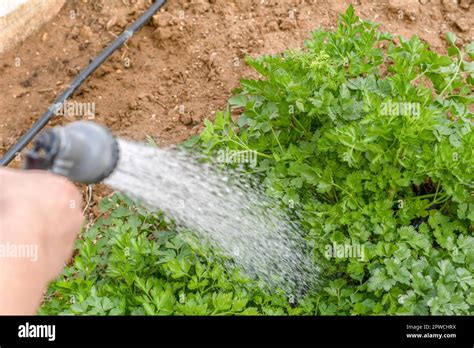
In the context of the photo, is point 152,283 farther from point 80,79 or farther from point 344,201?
point 80,79

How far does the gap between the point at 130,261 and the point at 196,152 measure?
0.72 m

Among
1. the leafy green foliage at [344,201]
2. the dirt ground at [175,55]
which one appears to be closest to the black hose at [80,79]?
the dirt ground at [175,55]

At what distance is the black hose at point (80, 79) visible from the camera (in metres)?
4.13

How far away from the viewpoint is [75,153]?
2.12m

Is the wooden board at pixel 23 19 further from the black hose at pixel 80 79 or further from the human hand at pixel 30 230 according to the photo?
the human hand at pixel 30 230

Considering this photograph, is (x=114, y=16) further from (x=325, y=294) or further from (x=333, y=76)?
(x=325, y=294)

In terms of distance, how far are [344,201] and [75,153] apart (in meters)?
1.40

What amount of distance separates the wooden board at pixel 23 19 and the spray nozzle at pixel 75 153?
2.73m

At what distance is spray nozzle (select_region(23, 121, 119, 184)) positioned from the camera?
210 cm

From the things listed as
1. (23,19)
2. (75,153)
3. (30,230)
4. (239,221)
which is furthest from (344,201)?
(23,19)

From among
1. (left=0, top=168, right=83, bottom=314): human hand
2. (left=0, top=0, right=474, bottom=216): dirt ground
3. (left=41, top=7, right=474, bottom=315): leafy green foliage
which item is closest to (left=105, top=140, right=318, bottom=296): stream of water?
(left=41, top=7, right=474, bottom=315): leafy green foliage

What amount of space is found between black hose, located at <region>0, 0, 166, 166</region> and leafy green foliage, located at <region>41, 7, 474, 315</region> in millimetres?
1044

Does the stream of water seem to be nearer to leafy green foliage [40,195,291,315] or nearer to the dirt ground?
leafy green foliage [40,195,291,315]

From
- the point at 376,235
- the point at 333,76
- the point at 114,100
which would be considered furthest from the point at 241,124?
the point at 114,100
